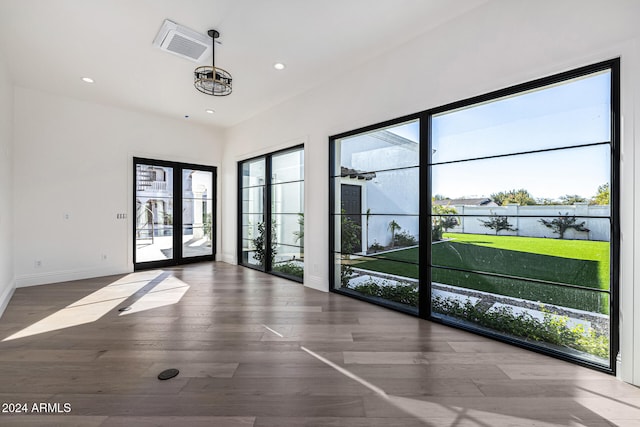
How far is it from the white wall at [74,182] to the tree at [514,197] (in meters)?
6.27

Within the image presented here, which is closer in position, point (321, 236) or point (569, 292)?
point (569, 292)

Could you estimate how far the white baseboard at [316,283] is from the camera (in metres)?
4.42

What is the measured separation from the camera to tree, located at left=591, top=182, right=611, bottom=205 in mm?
2203

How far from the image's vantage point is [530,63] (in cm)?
250

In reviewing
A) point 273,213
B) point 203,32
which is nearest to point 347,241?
point 273,213

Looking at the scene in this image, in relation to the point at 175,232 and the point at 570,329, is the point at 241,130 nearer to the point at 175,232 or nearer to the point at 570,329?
the point at 175,232

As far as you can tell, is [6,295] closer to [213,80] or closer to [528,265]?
[213,80]

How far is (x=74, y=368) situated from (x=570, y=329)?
13.6 ft

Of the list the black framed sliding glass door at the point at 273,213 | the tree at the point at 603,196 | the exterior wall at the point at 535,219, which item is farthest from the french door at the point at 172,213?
the tree at the point at 603,196

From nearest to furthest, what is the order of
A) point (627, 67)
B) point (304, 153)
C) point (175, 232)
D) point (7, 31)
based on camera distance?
1. point (627, 67)
2. point (7, 31)
3. point (304, 153)
4. point (175, 232)

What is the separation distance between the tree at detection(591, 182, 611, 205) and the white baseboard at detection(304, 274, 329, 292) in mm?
3250

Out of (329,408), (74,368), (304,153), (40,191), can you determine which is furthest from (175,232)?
(329,408)

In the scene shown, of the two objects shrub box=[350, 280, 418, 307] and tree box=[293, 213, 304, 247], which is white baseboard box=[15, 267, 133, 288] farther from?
shrub box=[350, 280, 418, 307]

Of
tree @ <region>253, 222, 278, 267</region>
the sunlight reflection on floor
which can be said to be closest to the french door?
the sunlight reflection on floor
